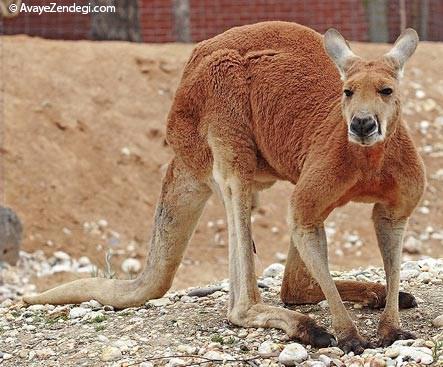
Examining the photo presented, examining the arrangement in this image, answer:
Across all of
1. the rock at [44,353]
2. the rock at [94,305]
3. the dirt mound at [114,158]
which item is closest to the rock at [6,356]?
the rock at [44,353]

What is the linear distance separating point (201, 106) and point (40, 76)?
7.27 meters

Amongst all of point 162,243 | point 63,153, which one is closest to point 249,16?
point 63,153

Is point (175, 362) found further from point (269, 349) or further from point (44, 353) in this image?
point (44, 353)

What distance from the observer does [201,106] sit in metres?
6.22

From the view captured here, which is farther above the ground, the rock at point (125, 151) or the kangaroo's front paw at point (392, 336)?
the kangaroo's front paw at point (392, 336)

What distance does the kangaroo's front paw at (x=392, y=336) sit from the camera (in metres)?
5.39

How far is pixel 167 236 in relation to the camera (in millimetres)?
6539

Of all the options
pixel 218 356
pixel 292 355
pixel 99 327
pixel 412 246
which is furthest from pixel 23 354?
pixel 412 246

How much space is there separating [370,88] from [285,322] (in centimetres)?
134

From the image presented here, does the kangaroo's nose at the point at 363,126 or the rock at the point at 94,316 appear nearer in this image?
the kangaroo's nose at the point at 363,126

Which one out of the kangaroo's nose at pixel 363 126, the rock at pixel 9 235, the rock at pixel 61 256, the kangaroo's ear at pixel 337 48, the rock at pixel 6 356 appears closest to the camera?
the kangaroo's nose at pixel 363 126

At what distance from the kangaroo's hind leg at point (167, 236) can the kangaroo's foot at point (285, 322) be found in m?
0.67

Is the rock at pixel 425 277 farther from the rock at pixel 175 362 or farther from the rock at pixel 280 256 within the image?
the rock at pixel 280 256

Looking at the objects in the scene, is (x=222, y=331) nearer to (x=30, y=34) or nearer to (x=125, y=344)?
(x=125, y=344)
